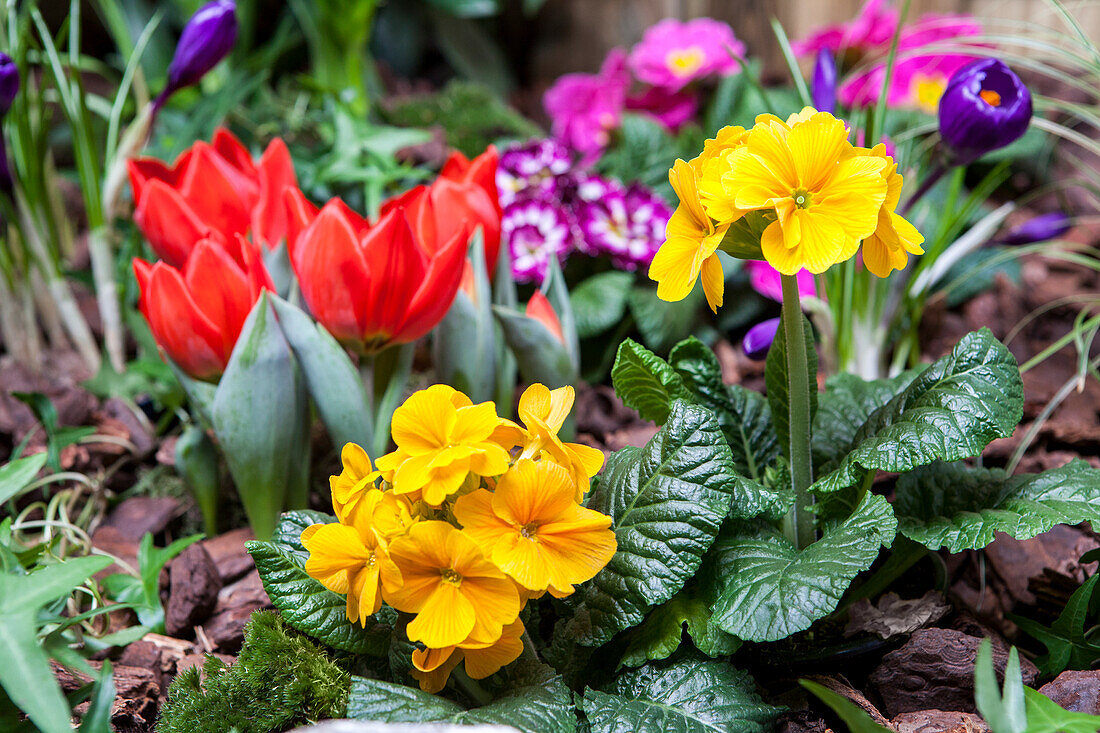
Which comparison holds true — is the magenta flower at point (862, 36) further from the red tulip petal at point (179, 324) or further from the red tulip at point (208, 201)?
the red tulip petal at point (179, 324)

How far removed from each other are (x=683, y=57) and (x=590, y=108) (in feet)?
0.83

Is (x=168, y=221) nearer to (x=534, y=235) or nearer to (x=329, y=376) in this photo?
Result: (x=329, y=376)

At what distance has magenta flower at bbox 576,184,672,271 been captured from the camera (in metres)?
1.49

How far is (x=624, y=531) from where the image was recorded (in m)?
0.79

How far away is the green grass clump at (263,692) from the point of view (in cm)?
74

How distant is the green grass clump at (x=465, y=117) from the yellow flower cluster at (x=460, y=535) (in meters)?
1.29

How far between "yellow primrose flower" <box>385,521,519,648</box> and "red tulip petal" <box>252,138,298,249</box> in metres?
0.60

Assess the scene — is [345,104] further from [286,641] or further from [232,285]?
[286,641]

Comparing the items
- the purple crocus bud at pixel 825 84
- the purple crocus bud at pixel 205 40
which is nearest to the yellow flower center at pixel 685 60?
the purple crocus bud at pixel 825 84

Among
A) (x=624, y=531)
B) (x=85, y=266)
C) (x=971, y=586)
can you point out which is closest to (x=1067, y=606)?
(x=971, y=586)

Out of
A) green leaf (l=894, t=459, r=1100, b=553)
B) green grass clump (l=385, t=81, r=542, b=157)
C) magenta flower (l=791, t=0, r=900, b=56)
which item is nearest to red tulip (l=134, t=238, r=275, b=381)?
green leaf (l=894, t=459, r=1100, b=553)

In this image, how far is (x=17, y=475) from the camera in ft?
2.62

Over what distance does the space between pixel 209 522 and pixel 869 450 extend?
876 mm

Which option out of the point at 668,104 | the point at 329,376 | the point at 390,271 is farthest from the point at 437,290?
the point at 668,104
